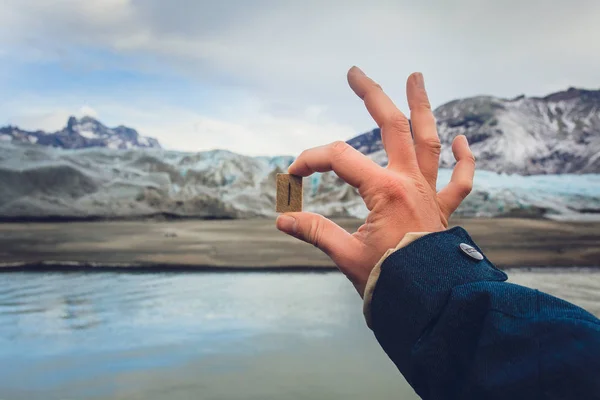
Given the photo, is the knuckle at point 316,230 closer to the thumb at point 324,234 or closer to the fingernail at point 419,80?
the thumb at point 324,234

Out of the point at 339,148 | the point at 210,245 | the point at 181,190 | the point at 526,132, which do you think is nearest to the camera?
the point at 339,148

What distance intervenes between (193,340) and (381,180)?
7.85 ft

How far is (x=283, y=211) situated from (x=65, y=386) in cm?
193

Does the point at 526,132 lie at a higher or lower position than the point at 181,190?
higher

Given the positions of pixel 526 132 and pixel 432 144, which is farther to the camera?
pixel 526 132

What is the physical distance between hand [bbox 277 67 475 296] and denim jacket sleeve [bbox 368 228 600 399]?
5 centimetres

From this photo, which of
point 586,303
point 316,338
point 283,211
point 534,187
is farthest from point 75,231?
point 534,187

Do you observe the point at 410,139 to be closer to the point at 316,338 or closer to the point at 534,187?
the point at 316,338

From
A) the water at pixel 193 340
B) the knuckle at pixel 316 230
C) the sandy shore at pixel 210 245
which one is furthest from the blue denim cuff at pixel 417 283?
the sandy shore at pixel 210 245

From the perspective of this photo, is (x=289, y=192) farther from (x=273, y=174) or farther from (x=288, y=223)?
(x=273, y=174)

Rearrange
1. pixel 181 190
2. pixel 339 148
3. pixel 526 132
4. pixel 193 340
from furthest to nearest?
pixel 526 132, pixel 181 190, pixel 193 340, pixel 339 148

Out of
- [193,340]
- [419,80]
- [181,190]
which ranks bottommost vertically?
[193,340]

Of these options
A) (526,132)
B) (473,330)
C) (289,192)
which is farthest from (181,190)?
(473,330)

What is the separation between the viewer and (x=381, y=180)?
0.56 m
